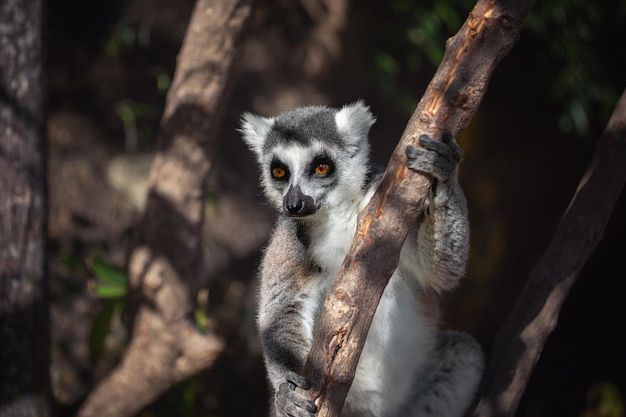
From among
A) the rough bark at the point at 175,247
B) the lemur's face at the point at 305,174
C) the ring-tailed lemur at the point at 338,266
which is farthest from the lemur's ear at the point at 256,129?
the rough bark at the point at 175,247

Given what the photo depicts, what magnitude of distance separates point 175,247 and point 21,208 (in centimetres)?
115

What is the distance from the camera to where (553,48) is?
20.6 feet

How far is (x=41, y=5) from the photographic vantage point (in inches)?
163

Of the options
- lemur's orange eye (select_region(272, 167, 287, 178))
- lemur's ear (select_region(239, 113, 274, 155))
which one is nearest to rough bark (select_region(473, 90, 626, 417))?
lemur's orange eye (select_region(272, 167, 287, 178))

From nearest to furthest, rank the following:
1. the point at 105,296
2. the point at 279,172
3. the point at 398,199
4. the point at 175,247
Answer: the point at 398,199 → the point at 279,172 → the point at 175,247 → the point at 105,296

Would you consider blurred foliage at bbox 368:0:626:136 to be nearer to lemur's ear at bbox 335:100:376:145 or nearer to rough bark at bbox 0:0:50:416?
lemur's ear at bbox 335:100:376:145

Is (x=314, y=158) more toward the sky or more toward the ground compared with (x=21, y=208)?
more toward the sky

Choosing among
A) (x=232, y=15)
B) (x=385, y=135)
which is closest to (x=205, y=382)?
(x=385, y=135)

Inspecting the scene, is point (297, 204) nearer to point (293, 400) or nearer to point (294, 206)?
point (294, 206)

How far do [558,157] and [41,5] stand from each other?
5558 millimetres

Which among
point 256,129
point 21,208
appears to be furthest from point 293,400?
point 21,208

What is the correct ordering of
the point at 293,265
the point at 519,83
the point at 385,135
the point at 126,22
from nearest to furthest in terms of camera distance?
1. the point at 293,265
2. the point at 126,22
3. the point at 385,135
4. the point at 519,83

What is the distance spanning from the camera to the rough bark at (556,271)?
371 cm

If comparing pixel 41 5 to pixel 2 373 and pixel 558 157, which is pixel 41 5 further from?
pixel 558 157
